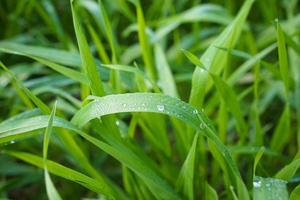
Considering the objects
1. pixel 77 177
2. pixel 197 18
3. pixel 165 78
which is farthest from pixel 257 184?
pixel 197 18

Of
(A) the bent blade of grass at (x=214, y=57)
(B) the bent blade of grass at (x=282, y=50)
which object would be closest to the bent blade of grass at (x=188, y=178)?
(A) the bent blade of grass at (x=214, y=57)

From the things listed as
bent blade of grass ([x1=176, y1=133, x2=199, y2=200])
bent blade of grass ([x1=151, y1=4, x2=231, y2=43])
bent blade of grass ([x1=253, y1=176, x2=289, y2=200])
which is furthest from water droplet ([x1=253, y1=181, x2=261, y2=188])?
bent blade of grass ([x1=151, y1=4, x2=231, y2=43])

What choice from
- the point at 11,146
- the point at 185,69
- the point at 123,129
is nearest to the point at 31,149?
the point at 11,146

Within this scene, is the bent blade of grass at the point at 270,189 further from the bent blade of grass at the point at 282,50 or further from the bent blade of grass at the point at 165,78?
the bent blade of grass at the point at 165,78

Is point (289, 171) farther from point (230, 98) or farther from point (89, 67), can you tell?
point (89, 67)

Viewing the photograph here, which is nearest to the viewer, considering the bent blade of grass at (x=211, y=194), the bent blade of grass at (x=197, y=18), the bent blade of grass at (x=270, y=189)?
the bent blade of grass at (x=270, y=189)

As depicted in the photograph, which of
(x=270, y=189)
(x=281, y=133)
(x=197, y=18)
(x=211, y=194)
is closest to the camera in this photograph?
(x=270, y=189)

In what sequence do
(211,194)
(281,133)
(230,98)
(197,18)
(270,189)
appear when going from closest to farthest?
(270,189), (211,194), (230,98), (281,133), (197,18)

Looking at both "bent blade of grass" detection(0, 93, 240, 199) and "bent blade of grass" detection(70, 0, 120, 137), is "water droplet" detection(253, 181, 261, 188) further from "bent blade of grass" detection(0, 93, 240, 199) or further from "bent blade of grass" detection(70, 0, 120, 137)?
"bent blade of grass" detection(70, 0, 120, 137)
